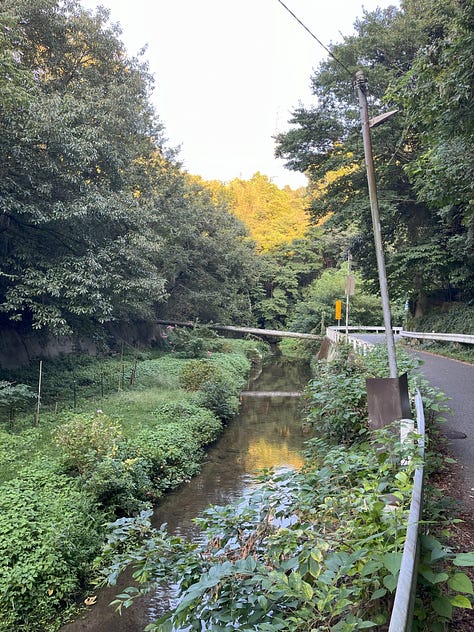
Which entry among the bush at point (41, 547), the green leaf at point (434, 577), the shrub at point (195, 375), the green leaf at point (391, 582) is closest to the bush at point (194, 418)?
the shrub at point (195, 375)

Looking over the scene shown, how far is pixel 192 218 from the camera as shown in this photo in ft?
80.5

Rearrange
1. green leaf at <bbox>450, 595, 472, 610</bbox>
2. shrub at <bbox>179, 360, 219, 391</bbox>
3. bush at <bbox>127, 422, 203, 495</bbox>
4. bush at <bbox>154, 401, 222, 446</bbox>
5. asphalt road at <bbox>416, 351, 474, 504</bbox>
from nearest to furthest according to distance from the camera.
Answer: green leaf at <bbox>450, 595, 472, 610</bbox>
asphalt road at <bbox>416, 351, 474, 504</bbox>
bush at <bbox>127, 422, 203, 495</bbox>
bush at <bbox>154, 401, 222, 446</bbox>
shrub at <bbox>179, 360, 219, 391</bbox>

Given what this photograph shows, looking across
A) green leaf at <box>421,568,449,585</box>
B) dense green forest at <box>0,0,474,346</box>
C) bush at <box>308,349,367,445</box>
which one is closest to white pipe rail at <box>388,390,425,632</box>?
green leaf at <box>421,568,449,585</box>

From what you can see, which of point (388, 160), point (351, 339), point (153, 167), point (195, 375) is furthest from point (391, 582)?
point (153, 167)

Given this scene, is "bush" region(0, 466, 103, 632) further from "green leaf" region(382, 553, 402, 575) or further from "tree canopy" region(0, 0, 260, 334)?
"tree canopy" region(0, 0, 260, 334)

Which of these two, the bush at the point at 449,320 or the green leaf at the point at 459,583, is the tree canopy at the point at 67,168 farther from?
the bush at the point at 449,320

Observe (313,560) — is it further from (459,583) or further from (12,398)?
(12,398)

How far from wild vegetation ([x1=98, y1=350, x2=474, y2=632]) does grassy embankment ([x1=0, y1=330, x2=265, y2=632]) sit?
9.54 feet

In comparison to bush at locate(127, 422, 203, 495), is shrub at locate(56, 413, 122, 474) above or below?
above

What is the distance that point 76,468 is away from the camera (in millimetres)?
7039

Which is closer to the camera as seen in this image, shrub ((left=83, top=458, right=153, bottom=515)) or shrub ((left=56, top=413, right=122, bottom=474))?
shrub ((left=83, top=458, right=153, bottom=515))

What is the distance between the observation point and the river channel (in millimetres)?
4840

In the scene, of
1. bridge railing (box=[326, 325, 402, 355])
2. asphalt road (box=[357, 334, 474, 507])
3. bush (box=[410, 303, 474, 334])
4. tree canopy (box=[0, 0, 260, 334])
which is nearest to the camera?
asphalt road (box=[357, 334, 474, 507])

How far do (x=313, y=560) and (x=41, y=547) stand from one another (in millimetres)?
4265
